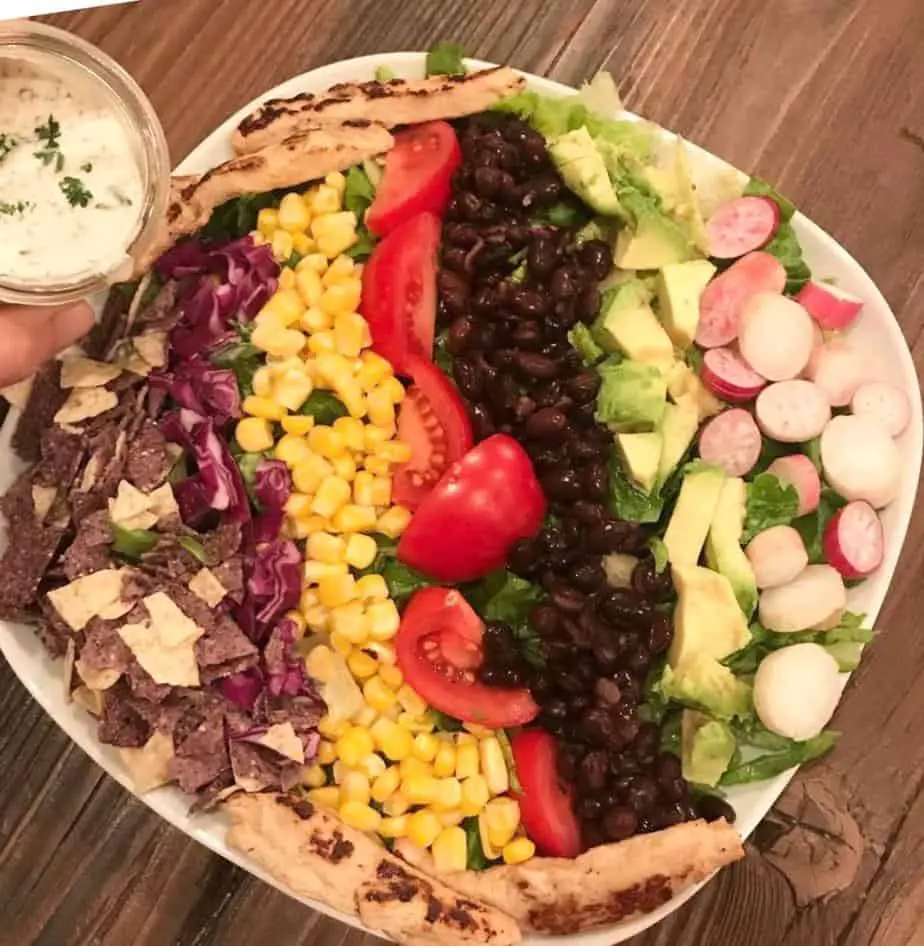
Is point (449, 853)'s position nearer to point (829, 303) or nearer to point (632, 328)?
point (632, 328)

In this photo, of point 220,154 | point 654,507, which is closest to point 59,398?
point 220,154

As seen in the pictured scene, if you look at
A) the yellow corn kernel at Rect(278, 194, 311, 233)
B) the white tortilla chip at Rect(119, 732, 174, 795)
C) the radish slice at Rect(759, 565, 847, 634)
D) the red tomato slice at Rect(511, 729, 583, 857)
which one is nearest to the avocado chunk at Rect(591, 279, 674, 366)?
the radish slice at Rect(759, 565, 847, 634)

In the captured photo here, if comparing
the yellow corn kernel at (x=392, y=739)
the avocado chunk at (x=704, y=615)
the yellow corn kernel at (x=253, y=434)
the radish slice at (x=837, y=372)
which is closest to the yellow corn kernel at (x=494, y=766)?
the yellow corn kernel at (x=392, y=739)

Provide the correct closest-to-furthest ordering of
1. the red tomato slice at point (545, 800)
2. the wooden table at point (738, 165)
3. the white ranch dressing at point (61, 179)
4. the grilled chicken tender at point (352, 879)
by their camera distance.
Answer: the white ranch dressing at point (61, 179) → the grilled chicken tender at point (352, 879) → the red tomato slice at point (545, 800) → the wooden table at point (738, 165)

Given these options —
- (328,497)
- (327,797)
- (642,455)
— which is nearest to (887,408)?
(642,455)

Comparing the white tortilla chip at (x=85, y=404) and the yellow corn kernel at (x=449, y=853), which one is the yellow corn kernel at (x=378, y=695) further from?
the white tortilla chip at (x=85, y=404)

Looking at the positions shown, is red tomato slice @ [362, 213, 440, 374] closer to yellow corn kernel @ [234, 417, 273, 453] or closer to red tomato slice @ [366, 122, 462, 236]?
red tomato slice @ [366, 122, 462, 236]
